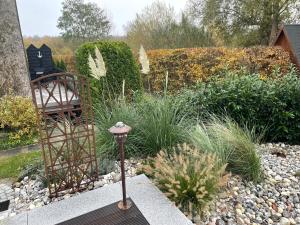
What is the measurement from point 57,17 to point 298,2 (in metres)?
14.4

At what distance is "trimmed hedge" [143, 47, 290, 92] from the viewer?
700 cm

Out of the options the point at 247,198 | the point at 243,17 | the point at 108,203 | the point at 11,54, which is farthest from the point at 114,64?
the point at 243,17

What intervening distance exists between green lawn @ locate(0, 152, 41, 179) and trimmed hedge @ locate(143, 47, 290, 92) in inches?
158

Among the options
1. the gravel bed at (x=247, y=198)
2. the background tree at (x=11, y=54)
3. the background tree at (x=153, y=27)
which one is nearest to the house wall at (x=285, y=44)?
the background tree at (x=153, y=27)

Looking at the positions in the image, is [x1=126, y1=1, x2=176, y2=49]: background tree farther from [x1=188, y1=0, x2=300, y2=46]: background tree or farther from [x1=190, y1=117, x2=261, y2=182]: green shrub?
[x1=190, y1=117, x2=261, y2=182]: green shrub

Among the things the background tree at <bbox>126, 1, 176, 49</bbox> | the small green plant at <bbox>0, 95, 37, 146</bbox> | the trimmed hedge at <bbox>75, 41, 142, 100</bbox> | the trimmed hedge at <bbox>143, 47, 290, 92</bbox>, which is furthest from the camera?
the background tree at <bbox>126, 1, 176, 49</bbox>

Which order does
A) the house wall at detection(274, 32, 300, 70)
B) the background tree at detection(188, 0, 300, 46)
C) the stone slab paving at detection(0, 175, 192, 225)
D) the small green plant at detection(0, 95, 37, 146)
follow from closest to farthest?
Answer: the stone slab paving at detection(0, 175, 192, 225)
the small green plant at detection(0, 95, 37, 146)
the house wall at detection(274, 32, 300, 70)
the background tree at detection(188, 0, 300, 46)

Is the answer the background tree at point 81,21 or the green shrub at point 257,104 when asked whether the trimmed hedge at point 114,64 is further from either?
the background tree at point 81,21

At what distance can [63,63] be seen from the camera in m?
12.5

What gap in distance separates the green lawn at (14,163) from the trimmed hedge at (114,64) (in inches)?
74.2

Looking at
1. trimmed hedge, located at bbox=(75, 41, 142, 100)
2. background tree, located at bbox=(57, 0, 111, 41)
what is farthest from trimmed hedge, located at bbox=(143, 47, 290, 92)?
background tree, located at bbox=(57, 0, 111, 41)

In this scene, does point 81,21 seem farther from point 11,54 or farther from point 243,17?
point 11,54

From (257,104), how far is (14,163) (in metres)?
3.67

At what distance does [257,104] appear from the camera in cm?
392
